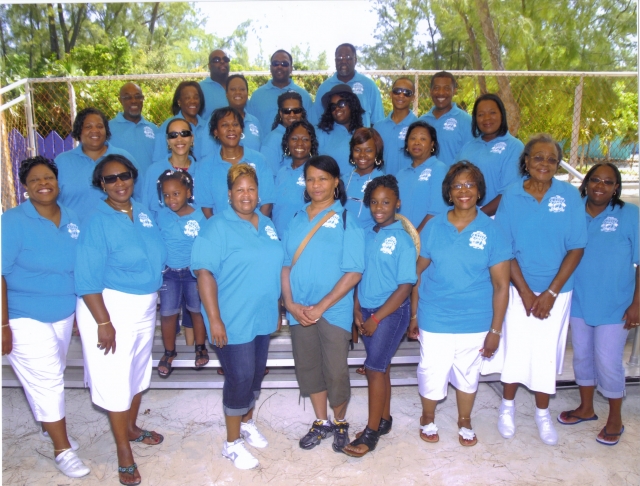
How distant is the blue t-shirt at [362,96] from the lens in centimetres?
549

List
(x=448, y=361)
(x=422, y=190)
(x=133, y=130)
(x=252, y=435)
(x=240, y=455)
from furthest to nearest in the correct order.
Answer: (x=133, y=130) → (x=422, y=190) → (x=252, y=435) → (x=448, y=361) → (x=240, y=455)

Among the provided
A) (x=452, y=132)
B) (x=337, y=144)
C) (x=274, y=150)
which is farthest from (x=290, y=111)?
(x=452, y=132)

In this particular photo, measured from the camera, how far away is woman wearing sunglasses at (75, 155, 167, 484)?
10.4 ft

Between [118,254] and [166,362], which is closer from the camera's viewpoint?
[118,254]

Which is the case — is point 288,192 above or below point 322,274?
above

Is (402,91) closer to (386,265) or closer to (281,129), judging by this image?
(281,129)

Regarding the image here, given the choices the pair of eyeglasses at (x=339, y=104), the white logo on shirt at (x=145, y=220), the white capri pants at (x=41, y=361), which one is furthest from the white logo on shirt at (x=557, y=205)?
the white capri pants at (x=41, y=361)

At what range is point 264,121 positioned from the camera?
18.6 feet

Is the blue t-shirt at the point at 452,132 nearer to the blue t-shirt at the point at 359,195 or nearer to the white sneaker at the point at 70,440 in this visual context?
the blue t-shirt at the point at 359,195

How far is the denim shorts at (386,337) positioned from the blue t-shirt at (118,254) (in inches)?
53.5

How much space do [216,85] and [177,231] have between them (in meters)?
2.32

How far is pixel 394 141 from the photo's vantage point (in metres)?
4.92

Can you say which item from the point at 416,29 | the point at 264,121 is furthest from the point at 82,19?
the point at 264,121

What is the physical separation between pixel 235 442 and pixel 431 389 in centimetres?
131
